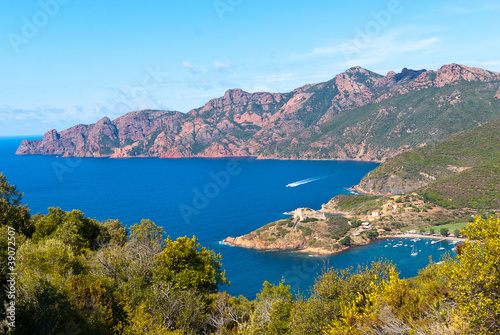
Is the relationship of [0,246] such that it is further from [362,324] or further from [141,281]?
[362,324]

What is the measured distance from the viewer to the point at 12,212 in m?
43.4

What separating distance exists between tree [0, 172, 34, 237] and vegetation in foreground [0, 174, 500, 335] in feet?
25.4

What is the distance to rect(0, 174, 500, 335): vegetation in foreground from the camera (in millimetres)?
16062

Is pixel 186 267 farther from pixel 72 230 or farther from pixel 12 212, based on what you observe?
pixel 12 212

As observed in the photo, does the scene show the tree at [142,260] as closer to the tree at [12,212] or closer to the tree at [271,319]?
the tree at [271,319]

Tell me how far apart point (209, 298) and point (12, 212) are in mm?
29020

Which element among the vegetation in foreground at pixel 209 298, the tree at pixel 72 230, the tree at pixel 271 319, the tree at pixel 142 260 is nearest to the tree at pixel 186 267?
the vegetation in foreground at pixel 209 298

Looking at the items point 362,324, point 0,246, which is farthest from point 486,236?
point 0,246

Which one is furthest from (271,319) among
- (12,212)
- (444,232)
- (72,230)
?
(444,232)

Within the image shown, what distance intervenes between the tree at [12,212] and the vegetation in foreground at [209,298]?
774 cm

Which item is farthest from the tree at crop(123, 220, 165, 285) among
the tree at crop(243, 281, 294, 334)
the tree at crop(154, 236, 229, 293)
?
the tree at crop(243, 281, 294, 334)

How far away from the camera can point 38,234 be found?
148ft

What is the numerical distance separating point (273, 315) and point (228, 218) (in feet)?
430

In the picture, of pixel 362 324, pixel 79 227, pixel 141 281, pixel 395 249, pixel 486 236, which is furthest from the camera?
pixel 395 249
